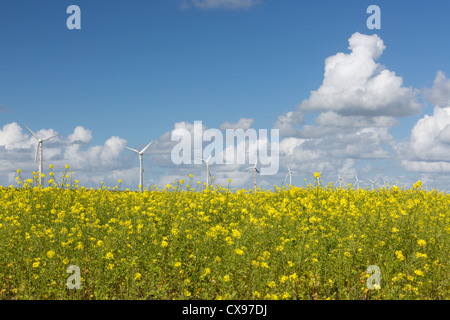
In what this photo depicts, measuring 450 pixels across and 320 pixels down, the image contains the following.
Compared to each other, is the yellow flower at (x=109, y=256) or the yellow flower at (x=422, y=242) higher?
the yellow flower at (x=422, y=242)

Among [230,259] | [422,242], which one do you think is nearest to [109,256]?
[230,259]

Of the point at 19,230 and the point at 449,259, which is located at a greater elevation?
the point at 19,230

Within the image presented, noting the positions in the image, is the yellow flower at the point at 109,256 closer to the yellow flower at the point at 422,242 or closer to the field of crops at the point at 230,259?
the field of crops at the point at 230,259

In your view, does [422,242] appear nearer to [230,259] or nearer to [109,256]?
[230,259]

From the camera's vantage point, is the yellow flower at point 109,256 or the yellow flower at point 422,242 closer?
the yellow flower at point 109,256

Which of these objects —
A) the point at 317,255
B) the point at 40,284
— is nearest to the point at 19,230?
the point at 40,284

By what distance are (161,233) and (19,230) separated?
2957 mm

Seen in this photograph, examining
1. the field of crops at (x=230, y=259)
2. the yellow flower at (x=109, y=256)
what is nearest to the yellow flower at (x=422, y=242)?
the field of crops at (x=230, y=259)

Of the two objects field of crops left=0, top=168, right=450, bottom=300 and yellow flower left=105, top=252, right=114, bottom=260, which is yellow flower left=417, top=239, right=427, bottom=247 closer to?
field of crops left=0, top=168, right=450, bottom=300

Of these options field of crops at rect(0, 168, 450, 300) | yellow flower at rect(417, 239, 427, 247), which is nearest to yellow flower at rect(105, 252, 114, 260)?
field of crops at rect(0, 168, 450, 300)

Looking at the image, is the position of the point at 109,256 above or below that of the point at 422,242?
below

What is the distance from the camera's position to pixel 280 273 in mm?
6598

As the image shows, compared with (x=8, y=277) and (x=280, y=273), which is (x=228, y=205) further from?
(x=8, y=277)

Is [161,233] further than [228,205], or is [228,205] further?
[228,205]
